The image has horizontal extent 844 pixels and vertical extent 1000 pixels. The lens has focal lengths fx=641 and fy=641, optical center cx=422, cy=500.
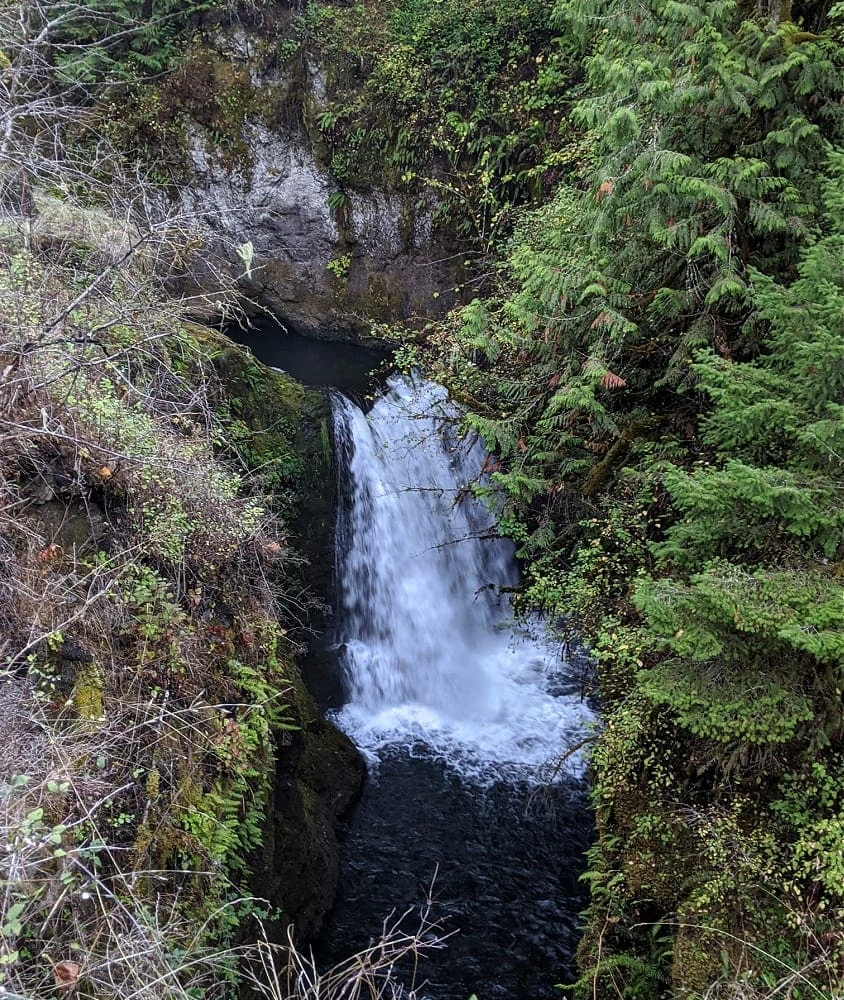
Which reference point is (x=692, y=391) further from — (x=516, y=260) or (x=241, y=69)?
(x=241, y=69)

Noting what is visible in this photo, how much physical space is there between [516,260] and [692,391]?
6.40 ft

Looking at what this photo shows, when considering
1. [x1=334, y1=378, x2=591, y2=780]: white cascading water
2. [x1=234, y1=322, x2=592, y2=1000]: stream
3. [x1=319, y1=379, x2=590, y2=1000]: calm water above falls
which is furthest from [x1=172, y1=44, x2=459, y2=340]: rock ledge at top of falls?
[x1=334, y1=378, x2=591, y2=780]: white cascading water

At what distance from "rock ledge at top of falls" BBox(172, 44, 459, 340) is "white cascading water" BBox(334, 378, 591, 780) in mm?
4607

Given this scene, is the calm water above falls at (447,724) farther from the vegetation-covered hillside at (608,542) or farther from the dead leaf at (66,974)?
the dead leaf at (66,974)

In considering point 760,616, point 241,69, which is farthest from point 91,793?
point 241,69

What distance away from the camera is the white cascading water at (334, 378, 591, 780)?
23.6 ft

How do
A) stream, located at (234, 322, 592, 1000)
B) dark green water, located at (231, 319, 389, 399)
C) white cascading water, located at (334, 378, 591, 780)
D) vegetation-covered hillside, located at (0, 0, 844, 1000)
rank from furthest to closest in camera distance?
dark green water, located at (231, 319, 389, 399), white cascading water, located at (334, 378, 591, 780), stream, located at (234, 322, 592, 1000), vegetation-covered hillside, located at (0, 0, 844, 1000)

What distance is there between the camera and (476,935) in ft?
17.1

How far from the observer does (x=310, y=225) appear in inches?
532

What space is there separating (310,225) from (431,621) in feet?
30.6

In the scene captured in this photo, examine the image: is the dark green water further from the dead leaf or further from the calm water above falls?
the dead leaf

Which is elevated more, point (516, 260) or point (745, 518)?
point (516, 260)

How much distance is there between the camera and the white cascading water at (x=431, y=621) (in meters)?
7.18

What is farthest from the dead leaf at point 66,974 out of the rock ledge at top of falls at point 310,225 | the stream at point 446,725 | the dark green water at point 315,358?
the rock ledge at top of falls at point 310,225
